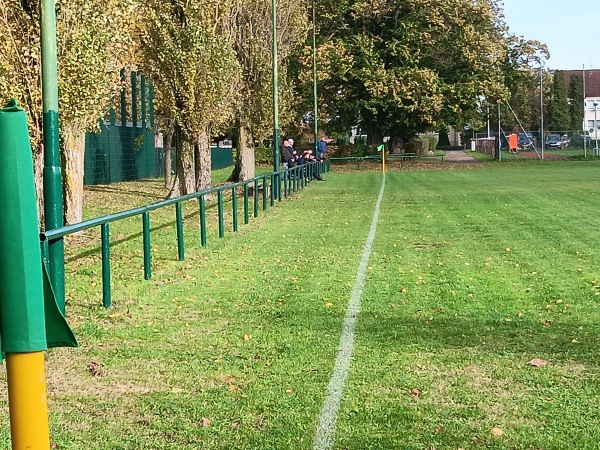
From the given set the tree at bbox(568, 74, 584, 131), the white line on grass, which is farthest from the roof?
the white line on grass

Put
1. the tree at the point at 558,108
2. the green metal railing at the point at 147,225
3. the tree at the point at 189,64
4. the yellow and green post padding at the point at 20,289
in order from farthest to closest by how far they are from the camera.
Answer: the tree at the point at 558,108 < the tree at the point at 189,64 < the green metal railing at the point at 147,225 < the yellow and green post padding at the point at 20,289

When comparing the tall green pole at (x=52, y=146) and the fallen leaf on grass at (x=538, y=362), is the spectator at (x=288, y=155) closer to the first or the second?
the tall green pole at (x=52, y=146)

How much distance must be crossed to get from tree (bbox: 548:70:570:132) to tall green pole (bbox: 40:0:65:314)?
10848cm

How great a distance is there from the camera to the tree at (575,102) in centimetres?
11612

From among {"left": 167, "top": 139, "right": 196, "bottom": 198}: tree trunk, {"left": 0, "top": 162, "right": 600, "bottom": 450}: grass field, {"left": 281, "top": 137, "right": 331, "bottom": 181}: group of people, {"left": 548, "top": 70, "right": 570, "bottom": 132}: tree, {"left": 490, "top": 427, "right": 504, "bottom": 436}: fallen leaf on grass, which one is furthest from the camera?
{"left": 548, "top": 70, "right": 570, "bottom": 132}: tree

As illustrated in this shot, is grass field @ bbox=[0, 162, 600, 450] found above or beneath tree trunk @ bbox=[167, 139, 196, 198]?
beneath

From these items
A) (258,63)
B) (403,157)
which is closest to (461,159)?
(403,157)

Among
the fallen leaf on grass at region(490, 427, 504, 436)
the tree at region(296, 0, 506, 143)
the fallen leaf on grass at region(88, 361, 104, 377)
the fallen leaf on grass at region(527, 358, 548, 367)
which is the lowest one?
the fallen leaf on grass at region(527, 358, 548, 367)

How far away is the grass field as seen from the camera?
504 centimetres

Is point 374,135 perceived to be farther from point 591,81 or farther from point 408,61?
point 591,81

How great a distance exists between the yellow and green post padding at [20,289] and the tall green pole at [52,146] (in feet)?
18.7

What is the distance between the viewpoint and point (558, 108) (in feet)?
A: 372

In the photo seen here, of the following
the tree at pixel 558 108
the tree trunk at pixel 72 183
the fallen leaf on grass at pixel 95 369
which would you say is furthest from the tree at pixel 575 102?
the fallen leaf on grass at pixel 95 369

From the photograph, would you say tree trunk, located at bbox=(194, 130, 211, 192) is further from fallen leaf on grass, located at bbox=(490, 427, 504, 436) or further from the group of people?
fallen leaf on grass, located at bbox=(490, 427, 504, 436)
